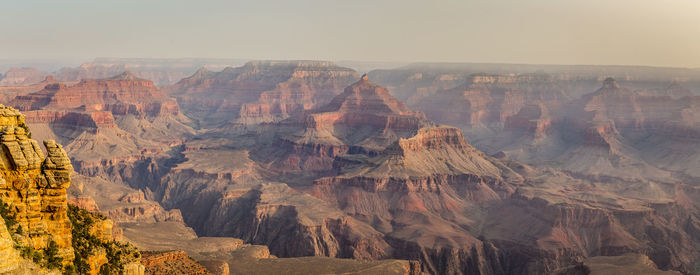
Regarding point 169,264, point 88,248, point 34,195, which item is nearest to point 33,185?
point 34,195

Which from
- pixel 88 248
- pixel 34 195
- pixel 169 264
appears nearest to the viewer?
pixel 34 195

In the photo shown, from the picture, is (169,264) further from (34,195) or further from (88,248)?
(34,195)

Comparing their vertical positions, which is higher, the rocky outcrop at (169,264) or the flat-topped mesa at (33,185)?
A: the flat-topped mesa at (33,185)

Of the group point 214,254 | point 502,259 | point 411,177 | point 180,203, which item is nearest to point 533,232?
point 502,259

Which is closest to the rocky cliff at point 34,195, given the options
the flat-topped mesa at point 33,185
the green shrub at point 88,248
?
the flat-topped mesa at point 33,185

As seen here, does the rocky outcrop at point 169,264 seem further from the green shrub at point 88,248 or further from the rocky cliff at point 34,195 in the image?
the rocky cliff at point 34,195

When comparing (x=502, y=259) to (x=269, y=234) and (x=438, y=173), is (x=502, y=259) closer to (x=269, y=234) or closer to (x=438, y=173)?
(x=438, y=173)

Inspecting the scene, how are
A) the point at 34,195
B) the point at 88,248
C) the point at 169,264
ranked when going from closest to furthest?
the point at 34,195, the point at 88,248, the point at 169,264

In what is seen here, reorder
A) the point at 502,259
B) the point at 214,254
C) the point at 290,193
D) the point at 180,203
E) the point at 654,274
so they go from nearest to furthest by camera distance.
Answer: the point at 654,274, the point at 214,254, the point at 502,259, the point at 290,193, the point at 180,203
